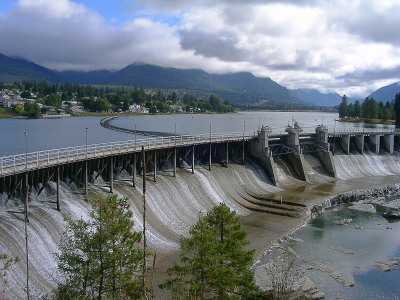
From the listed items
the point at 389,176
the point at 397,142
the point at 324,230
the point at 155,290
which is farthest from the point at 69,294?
the point at 397,142

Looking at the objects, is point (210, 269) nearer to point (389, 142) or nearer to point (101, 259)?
point (101, 259)

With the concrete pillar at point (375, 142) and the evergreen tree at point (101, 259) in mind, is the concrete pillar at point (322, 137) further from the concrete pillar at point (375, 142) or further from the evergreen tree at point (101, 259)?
the evergreen tree at point (101, 259)

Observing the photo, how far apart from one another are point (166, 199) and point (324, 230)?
1912 centimetres

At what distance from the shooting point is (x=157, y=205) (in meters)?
43.9

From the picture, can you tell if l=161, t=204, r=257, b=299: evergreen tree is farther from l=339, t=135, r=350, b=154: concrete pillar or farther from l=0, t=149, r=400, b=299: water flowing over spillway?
l=339, t=135, r=350, b=154: concrete pillar

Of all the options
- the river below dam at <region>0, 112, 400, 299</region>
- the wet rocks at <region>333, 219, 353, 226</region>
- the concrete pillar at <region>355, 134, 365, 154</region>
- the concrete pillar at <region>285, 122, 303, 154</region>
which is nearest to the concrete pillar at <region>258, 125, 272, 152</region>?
the river below dam at <region>0, 112, 400, 299</region>

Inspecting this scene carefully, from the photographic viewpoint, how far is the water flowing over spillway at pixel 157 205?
27616 mm

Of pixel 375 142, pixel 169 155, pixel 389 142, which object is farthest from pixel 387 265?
pixel 389 142

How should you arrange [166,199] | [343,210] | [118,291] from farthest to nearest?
[343,210] < [166,199] < [118,291]

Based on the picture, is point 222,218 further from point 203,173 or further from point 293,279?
point 203,173

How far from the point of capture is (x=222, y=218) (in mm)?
27469

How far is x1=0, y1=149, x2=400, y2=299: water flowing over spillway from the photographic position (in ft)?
90.6

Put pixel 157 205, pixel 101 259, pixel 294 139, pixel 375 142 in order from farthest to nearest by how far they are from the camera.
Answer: pixel 375 142
pixel 294 139
pixel 157 205
pixel 101 259

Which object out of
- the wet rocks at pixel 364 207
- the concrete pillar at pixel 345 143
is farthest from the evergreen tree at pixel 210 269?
the concrete pillar at pixel 345 143
